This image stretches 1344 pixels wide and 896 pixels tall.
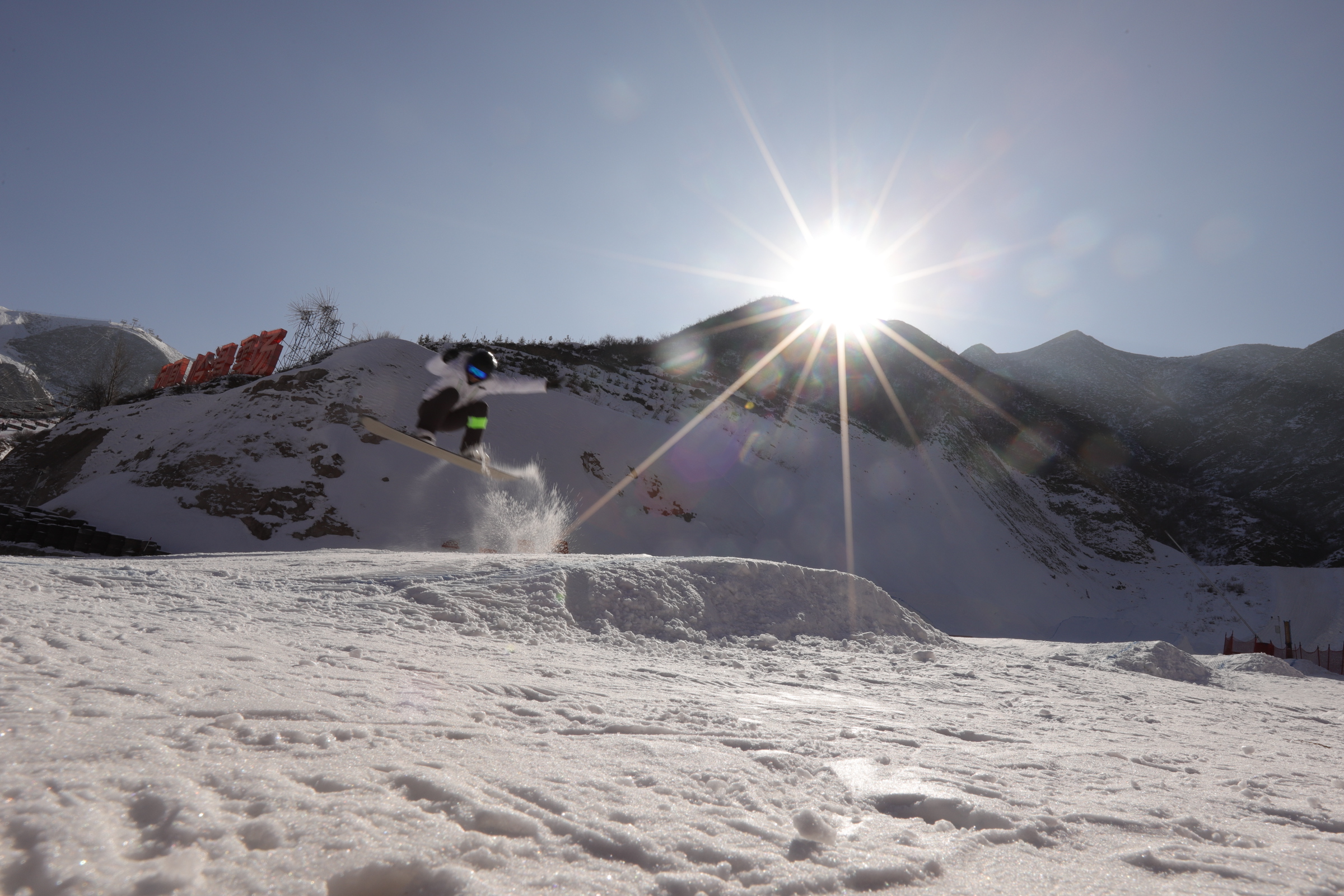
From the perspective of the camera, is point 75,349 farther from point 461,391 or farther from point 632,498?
point 461,391

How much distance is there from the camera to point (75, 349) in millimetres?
54688

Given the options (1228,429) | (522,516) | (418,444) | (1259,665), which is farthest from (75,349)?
(1228,429)

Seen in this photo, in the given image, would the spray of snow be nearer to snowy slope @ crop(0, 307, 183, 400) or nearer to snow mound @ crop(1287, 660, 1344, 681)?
snow mound @ crop(1287, 660, 1344, 681)

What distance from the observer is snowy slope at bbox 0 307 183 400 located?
5084cm

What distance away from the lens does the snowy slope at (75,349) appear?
167ft

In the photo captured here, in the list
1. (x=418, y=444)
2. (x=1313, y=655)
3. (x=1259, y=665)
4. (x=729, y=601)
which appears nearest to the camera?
(x=729, y=601)

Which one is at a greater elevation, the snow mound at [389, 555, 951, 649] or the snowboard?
the snowboard

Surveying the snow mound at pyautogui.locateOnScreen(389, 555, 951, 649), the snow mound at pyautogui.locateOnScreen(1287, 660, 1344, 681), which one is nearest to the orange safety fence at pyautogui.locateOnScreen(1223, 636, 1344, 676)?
the snow mound at pyautogui.locateOnScreen(1287, 660, 1344, 681)

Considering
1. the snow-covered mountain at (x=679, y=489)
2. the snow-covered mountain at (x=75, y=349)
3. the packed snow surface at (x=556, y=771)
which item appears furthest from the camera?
the snow-covered mountain at (x=75, y=349)

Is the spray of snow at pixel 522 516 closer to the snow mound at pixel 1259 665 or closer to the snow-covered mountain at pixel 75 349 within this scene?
the snow mound at pixel 1259 665

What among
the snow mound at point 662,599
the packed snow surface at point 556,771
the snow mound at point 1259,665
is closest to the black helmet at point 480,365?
the snow mound at point 662,599

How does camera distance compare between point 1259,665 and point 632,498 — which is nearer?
point 1259,665

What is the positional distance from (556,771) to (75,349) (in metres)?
75.3

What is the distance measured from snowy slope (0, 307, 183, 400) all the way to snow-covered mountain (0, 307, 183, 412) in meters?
0.04
